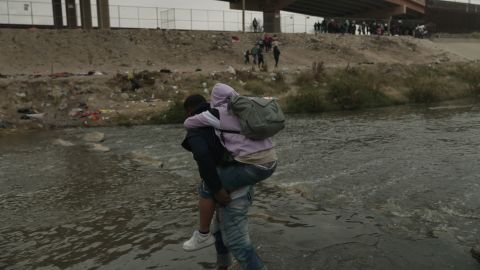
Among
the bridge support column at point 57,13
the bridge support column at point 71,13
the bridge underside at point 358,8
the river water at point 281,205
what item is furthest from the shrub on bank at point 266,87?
the bridge underside at point 358,8

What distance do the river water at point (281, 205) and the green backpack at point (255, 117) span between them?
1.79 m

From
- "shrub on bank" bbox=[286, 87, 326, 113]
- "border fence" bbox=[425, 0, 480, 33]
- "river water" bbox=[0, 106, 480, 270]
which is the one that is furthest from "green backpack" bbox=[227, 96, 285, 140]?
"border fence" bbox=[425, 0, 480, 33]

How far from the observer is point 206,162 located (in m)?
3.99

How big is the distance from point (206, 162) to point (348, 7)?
2602 inches

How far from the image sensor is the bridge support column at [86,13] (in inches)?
1532

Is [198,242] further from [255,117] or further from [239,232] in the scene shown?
[255,117]

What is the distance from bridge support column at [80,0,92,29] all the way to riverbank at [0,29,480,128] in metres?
6.98

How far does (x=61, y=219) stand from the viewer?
7031mm

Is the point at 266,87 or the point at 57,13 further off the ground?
the point at 57,13

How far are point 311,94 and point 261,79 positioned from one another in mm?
4398

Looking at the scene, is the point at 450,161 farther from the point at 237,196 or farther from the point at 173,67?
the point at 173,67

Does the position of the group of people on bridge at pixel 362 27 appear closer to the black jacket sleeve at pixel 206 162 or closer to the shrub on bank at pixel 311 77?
the shrub on bank at pixel 311 77

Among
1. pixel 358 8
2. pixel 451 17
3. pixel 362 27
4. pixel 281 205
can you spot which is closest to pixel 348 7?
pixel 358 8

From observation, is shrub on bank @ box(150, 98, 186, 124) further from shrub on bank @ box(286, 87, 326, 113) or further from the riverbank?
shrub on bank @ box(286, 87, 326, 113)
